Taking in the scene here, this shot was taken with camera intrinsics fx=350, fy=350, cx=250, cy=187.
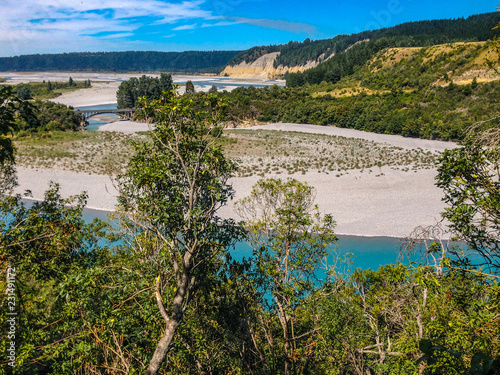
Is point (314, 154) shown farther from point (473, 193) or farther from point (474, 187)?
point (473, 193)

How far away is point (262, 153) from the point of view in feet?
134

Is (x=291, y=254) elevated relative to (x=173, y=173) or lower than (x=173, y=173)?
lower

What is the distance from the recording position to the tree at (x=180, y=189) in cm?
569

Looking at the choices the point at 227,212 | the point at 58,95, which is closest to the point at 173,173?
the point at 227,212

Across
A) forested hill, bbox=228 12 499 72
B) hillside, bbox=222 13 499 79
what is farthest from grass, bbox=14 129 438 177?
hillside, bbox=222 13 499 79

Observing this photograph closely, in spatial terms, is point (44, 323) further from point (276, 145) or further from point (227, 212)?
point (276, 145)

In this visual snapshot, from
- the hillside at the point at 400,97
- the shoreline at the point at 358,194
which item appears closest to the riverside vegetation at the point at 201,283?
the shoreline at the point at 358,194

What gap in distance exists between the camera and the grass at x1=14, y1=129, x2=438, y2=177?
33844 millimetres

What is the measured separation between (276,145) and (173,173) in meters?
39.2

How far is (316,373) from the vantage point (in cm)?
839

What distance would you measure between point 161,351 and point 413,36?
112 meters

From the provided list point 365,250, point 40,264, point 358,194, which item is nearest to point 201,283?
point 40,264

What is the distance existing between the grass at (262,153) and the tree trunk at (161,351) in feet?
79.3

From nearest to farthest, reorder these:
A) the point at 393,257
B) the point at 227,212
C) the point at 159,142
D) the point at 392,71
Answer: the point at 159,142 → the point at 393,257 → the point at 227,212 → the point at 392,71
